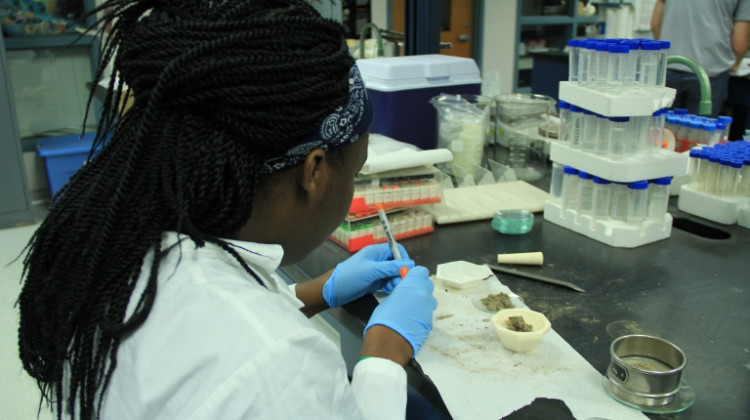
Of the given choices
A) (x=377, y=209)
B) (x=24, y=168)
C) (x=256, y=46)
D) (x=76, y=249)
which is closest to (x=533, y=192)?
(x=377, y=209)

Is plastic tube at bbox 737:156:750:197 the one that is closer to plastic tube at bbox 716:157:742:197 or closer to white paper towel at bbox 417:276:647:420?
plastic tube at bbox 716:157:742:197

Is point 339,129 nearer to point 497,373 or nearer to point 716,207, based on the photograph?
point 497,373

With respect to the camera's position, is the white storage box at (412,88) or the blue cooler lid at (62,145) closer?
the white storage box at (412,88)

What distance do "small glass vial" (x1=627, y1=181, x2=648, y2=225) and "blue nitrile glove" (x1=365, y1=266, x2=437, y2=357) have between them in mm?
622

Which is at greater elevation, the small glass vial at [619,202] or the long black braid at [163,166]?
the long black braid at [163,166]

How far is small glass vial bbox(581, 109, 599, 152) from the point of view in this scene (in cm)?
147

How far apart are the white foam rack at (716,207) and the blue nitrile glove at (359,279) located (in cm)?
91

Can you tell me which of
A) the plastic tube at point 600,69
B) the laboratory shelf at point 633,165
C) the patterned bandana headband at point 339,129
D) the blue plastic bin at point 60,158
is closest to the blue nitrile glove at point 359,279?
the patterned bandana headband at point 339,129

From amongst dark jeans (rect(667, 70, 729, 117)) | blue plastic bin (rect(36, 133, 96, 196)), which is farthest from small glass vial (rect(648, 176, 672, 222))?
blue plastic bin (rect(36, 133, 96, 196))

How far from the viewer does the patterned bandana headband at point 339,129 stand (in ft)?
2.64

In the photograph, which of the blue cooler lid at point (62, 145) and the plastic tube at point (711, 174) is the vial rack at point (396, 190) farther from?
the blue cooler lid at point (62, 145)

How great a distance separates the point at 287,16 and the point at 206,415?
496 mm

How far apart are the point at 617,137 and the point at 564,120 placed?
173mm

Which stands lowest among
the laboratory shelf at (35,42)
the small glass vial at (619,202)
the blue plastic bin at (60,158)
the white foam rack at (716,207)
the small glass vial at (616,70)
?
the blue plastic bin at (60,158)
